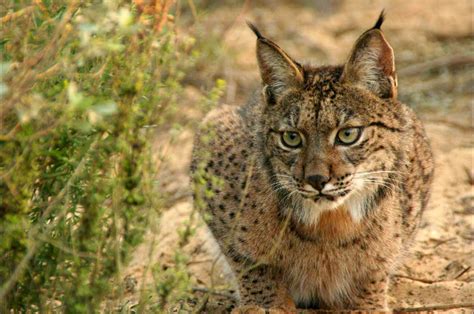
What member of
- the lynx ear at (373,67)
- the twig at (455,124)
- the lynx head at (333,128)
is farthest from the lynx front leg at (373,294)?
the twig at (455,124)

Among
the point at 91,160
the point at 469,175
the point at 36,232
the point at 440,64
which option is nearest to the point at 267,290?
the point at 91,160

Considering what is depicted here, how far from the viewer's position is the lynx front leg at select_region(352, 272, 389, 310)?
554cm

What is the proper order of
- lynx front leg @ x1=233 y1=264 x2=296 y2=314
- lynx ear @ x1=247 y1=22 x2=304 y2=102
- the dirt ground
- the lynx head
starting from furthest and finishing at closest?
the dirt ground
lynx front leg @ x1=233 y1=264 x2=296 y2=314
lynx ear @ x1=247 y1=22 x2=304 y2=102
the lynx head

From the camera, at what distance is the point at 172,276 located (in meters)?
4.07

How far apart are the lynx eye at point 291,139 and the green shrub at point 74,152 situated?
91 centimetres

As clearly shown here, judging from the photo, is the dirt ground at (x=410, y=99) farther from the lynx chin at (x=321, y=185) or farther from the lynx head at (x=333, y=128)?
the lynx head at (x=333, y=128)

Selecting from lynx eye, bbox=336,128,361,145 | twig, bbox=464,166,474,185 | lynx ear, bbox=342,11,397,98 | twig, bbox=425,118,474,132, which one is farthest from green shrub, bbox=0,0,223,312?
twig, bbox=425,118,474,132

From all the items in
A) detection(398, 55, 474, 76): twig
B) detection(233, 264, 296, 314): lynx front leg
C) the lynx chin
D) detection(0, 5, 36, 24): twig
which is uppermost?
detection(0, 5, 36, 24): twig

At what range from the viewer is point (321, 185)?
4824 mm

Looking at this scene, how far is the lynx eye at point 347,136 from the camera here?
4953mm

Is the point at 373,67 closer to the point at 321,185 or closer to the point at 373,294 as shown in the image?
the point at 321,185

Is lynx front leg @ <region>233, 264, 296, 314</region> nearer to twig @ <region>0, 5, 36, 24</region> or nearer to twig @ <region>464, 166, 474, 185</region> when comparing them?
twig @ <region>0, 5, 36, 24</region>

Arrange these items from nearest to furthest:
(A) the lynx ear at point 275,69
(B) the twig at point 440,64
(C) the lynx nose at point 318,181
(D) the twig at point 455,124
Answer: (C) the lynx nose at point 318,181
(A) the lynx ear at point 275,69
(D) the twig at point 455,124
(B) the twig at point 440,64

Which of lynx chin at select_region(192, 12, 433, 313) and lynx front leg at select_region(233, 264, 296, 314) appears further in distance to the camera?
lynx front leg at select_region(233, 264, 296, 314)
